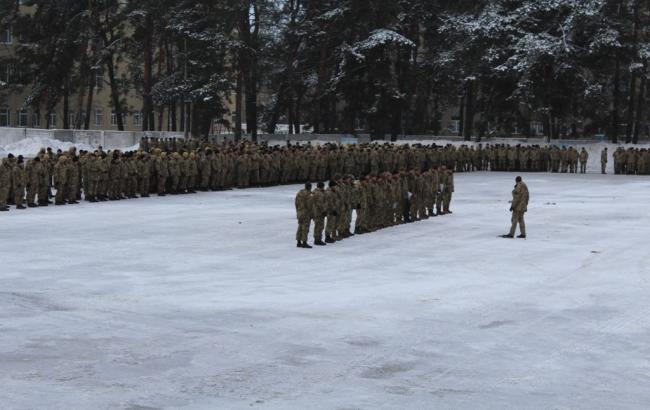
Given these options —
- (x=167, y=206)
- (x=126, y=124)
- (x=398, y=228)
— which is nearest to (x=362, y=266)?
(x=398, y=228)

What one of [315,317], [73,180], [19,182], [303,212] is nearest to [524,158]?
[73,180]

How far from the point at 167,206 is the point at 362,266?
11.0 metres

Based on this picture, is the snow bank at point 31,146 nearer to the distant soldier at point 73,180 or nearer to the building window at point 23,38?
the distant soldier at point 73,180

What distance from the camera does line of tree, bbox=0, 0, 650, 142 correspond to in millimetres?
54406

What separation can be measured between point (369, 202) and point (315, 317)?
9838mm

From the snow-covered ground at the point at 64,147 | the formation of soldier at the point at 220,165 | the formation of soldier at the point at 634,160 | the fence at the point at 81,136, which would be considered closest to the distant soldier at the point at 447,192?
the formation of soldier at the point at 220,165

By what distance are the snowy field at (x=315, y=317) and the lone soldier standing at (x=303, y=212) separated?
42 centimetres

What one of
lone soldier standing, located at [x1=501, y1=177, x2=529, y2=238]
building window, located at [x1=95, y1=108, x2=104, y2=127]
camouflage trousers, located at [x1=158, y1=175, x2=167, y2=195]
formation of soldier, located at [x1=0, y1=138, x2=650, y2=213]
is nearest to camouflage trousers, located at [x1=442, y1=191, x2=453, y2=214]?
formation of soldier, located at [x1=0, y1=138, x2=650, y2=213]

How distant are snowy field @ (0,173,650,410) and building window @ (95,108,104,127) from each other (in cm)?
5983

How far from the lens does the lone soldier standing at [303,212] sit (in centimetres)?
1866

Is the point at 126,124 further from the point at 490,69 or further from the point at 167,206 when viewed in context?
the point at 167,206

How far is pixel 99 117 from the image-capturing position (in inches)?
3196

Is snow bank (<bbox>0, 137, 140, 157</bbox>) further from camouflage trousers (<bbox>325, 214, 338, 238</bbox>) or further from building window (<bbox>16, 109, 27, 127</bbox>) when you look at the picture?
building window (<bbox>16, 109, 27, 127</bbox>)

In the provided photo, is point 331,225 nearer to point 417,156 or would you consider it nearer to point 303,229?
point 303,229
